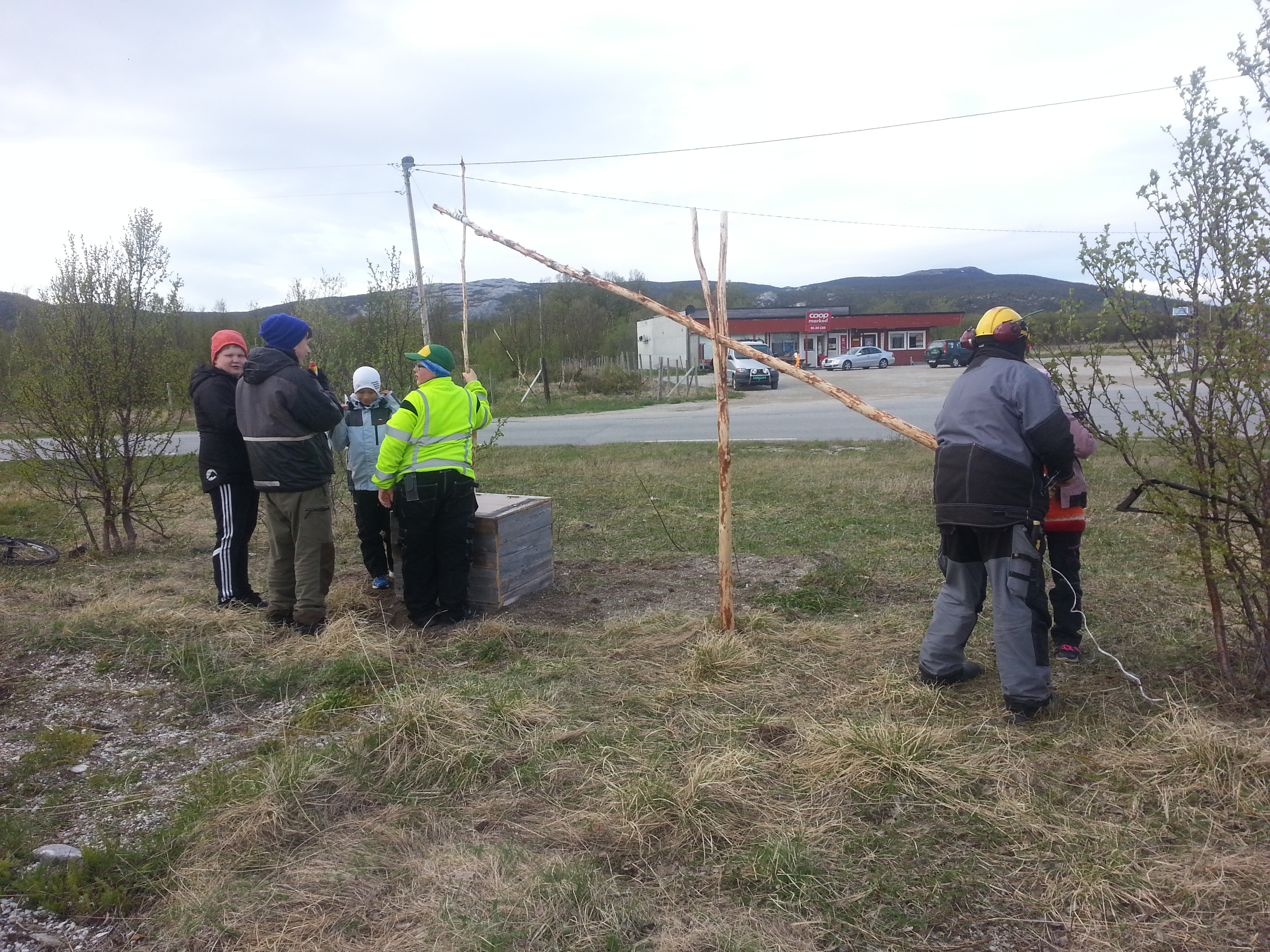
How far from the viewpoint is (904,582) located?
6.45 m

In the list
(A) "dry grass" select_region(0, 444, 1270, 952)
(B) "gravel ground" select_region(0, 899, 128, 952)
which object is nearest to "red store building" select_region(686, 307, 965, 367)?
(A) "dry grass" select_region(0, 444, 1270, 952)

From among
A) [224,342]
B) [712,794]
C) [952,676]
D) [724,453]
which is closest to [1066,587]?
[952,676]

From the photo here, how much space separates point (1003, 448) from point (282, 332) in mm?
4293

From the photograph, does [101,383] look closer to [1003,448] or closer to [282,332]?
[282,332]

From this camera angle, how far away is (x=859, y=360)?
155ft

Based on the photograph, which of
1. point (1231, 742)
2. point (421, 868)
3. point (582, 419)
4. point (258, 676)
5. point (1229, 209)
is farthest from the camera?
point (582, 419)

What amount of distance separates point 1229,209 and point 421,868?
420 centimetres

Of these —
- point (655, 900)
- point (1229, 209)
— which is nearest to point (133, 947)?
point (655, 900)

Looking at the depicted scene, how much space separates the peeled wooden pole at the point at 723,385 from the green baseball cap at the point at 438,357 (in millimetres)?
1746

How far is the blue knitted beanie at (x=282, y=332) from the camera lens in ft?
18.5

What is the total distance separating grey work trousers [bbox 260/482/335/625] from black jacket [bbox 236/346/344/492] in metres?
0.10

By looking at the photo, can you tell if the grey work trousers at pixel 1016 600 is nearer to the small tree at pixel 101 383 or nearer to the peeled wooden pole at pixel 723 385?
the peeled wooden pole at pixel 723 385

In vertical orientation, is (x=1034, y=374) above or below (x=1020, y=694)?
above

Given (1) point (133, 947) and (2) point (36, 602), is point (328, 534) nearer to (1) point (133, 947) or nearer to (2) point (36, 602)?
(2) point (36, 602)
